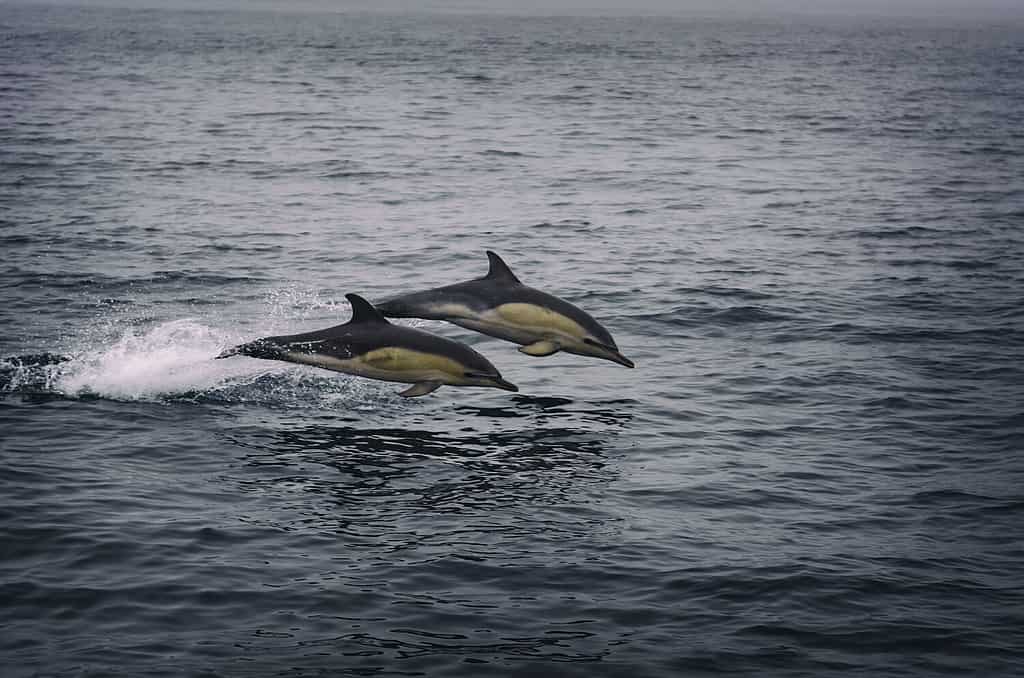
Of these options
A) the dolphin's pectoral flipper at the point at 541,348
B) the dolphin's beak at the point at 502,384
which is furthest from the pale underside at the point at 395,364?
the dolphin's pectoral flipper at the point at 541,348

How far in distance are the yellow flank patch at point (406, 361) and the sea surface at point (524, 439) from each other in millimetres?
906

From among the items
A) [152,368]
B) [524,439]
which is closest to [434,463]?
[524,439]

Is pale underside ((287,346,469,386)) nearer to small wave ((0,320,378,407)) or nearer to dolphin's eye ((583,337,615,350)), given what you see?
small wave ((0,320,378,407))

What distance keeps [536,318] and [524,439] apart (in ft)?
5.43

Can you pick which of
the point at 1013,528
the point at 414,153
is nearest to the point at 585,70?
the point at 414,153

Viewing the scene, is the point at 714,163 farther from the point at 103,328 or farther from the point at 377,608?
the point at 377,608

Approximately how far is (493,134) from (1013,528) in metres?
45.9

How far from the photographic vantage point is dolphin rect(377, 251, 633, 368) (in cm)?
1695

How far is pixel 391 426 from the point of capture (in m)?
16.8

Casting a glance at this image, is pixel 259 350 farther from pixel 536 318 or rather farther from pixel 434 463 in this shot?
pixel 536 318

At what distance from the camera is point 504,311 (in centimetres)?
1706

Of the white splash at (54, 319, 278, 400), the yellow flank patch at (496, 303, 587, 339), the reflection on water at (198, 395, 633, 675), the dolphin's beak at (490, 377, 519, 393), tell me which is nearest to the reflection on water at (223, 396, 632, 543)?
the reflection on water at (198, 395, 633, 675)

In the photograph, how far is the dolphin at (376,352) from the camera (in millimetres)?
15922

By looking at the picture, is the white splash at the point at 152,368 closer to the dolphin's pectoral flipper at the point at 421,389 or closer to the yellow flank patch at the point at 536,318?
A: the dolphin's pectoral flipper at the point at 421,389
